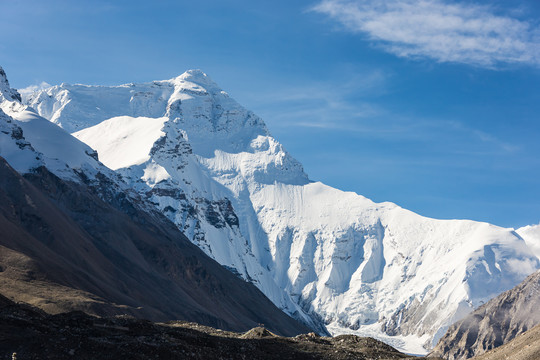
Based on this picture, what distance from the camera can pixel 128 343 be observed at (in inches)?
2397

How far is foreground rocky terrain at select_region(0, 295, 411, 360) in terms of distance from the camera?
5756 centimetres

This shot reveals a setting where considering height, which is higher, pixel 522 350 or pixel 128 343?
pixel 522 350

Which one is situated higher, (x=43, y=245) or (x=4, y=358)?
(x=43, y=245)

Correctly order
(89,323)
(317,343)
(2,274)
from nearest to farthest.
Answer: (89,323)
(317,343)
(2,274)

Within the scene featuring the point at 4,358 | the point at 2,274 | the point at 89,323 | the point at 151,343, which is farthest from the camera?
the point at 2,274

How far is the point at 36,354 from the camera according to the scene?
56.3 metres

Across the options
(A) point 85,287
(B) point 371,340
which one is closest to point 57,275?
(A) point 85,287

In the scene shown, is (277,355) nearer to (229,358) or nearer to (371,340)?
(229,358)

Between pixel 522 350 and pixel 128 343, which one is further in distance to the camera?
pixel 522 350

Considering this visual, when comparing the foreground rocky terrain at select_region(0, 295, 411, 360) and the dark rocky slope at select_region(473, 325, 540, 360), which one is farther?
the dark rocky slope at select_region(473, 325, 540, 360)

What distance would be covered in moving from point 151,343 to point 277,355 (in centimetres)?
1271

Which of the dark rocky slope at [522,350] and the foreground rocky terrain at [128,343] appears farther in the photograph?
the dark rocky slope at [522,350]

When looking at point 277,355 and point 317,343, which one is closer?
point 277,355

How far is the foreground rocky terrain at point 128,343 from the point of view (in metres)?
57.6
